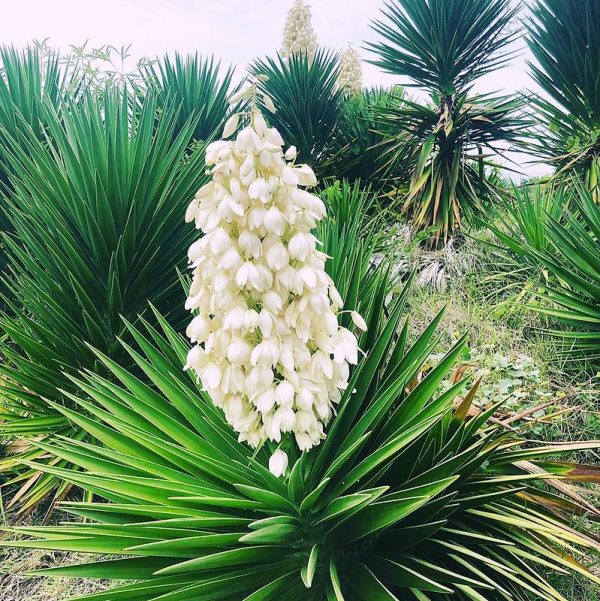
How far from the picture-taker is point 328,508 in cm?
132

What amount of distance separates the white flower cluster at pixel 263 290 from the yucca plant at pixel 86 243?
1275mm

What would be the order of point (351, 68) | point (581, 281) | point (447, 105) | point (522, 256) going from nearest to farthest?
1. point (581, 281)
2. point (522, 256)
3. point (447, 105)
4. point (351, 68)

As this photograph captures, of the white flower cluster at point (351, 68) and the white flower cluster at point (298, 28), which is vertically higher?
the white flower cluster at point (298, 28)

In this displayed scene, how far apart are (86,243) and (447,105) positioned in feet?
11.9

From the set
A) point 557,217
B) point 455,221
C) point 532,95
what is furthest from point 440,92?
point 557,217

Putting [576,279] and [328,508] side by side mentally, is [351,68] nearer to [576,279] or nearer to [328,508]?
[576,279]

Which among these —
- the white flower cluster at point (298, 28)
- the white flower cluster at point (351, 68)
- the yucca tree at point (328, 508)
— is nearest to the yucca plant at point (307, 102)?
the yucca tree at point (328, 508)

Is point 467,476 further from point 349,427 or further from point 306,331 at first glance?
point 306,331

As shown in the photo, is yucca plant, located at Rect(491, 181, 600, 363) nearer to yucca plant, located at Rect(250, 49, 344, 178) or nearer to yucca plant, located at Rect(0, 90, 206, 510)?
yucca plant, located at Rect(0, 90, 206, 510)

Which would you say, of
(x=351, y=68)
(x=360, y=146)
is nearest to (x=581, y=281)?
(x=360, y=146)

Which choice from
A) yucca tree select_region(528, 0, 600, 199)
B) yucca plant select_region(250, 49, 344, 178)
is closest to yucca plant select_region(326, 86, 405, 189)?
yucca plant select_region(250, 49, 344, 178)

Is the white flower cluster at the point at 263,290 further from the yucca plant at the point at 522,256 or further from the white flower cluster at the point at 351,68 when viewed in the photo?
the white flower cluster at the point at 351,68

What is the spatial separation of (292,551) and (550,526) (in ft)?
2.56

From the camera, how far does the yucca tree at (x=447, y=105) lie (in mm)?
4629
